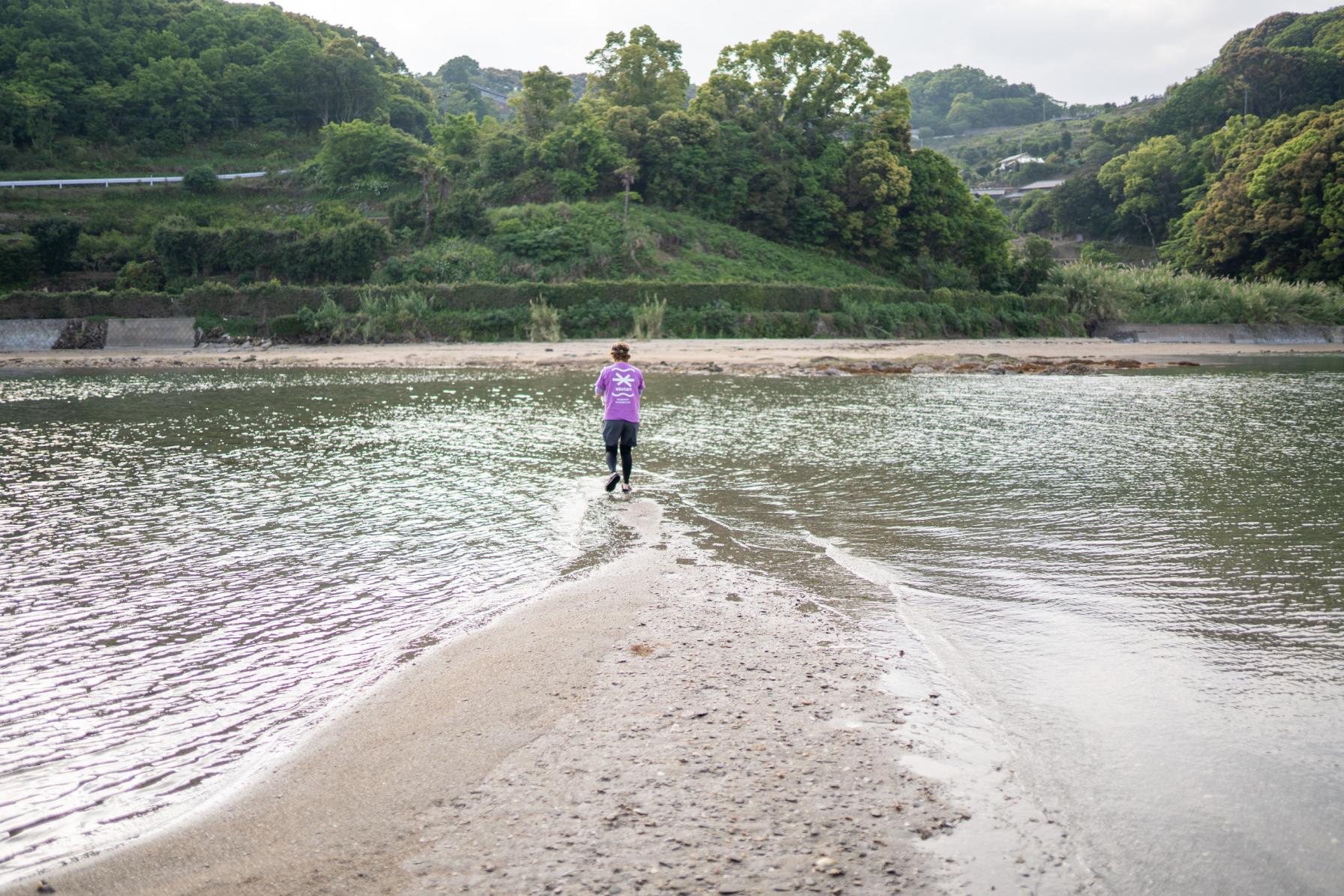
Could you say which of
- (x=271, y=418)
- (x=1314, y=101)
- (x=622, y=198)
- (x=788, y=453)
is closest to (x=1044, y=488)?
(x=788, y=453)

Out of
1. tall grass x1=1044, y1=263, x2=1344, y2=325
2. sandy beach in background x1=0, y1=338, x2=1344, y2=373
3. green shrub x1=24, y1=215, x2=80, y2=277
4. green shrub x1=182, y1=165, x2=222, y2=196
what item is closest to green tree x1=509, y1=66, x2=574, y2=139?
green shrub x1=182, y1=165, x2=222, y2=196

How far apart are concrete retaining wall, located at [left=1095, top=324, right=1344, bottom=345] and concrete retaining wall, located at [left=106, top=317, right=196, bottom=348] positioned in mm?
44394

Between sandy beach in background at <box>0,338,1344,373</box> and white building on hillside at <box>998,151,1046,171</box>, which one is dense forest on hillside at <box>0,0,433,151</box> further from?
white building on hillside at <box>998,151,1046,171</box>

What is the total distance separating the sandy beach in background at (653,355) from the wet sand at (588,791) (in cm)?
2544

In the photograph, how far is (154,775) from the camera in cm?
388

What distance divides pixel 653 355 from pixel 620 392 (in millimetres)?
22409

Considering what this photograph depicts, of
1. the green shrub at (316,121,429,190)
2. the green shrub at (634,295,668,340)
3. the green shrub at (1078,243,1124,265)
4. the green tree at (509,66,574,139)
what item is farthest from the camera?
the green shrub at (1078,243,1124,265)

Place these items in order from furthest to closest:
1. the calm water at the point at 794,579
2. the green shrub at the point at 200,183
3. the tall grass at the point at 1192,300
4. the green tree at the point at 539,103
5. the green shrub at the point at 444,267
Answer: the green shrub at the point at 200,183, the green tree at the point at 539,103, the tall grass at the point at 1192,300, the green shrub at the point at 444,267, the calm water at the point at 794,579

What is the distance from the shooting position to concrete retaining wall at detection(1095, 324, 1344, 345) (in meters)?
47.3

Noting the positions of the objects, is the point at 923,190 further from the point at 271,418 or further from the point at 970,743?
the point at 970,743

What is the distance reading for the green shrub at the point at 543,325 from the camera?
3912 cm

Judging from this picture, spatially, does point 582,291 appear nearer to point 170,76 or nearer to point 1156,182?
point 170,76

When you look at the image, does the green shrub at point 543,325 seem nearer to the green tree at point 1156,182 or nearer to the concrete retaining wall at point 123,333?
the concrete retaining wall at point 123,333

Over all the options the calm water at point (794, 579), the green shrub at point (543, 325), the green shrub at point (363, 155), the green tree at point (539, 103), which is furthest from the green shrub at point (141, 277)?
the calm water at point (794, 579)
